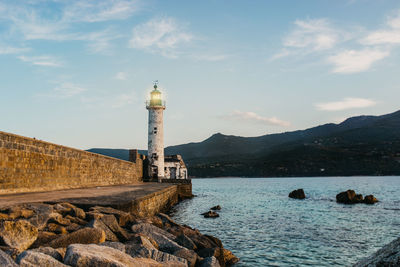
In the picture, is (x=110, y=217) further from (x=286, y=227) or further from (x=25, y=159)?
(x=286, y=227)

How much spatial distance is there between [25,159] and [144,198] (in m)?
4.25

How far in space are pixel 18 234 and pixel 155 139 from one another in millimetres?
28621

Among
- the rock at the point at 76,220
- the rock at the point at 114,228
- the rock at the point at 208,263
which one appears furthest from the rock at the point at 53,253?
the rock at the point at 208,263

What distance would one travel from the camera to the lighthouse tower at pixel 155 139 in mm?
32844

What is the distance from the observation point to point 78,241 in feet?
14.7

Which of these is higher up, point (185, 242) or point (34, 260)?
point (34, 260)

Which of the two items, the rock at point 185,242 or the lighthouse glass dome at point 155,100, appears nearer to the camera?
the rock at point 185,242

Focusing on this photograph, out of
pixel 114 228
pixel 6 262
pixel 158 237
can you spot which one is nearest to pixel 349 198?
pixel 158 237

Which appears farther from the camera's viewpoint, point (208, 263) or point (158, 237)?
point (158, 237)

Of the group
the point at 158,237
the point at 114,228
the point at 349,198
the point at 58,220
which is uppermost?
the point at 58,220

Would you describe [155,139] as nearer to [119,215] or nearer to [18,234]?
[119,215]

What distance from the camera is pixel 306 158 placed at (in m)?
136

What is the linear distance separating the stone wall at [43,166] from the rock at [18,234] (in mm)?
6337

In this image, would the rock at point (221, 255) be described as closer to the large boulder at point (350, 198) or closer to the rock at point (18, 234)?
the rock at point (18, 234)
